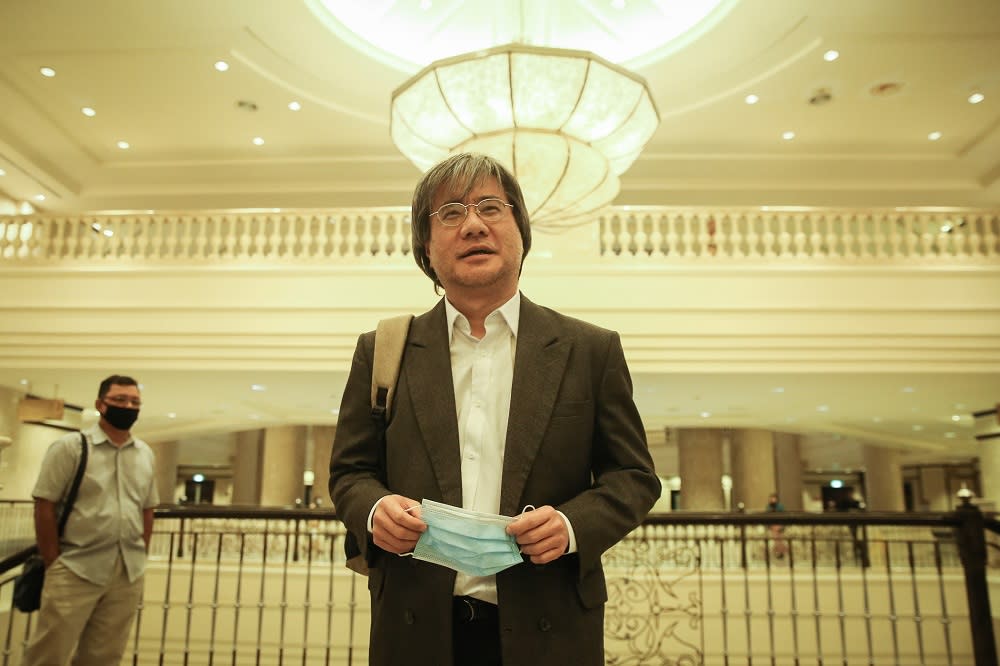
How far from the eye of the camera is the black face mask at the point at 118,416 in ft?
11.2

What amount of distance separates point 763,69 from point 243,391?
26.5 feet

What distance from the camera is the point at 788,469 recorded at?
69.3ft

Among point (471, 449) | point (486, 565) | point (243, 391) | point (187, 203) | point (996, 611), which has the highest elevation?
point (187, 203)

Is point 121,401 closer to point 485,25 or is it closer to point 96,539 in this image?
point 96,539

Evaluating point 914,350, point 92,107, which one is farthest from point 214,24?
point 914,350

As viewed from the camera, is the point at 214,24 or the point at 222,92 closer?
the point at 214,24

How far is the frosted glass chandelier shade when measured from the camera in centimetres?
466

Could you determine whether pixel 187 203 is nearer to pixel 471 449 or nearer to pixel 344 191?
pixel 344 191

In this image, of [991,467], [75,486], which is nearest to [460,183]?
[75,486]

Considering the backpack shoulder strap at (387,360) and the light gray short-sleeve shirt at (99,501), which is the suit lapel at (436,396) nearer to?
the backpack shoulder strap at (387,360)

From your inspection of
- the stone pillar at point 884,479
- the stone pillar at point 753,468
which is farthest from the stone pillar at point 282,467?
the stone pillar at point 884,479

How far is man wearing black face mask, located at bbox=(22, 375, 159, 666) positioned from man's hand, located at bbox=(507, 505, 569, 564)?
2674 mm

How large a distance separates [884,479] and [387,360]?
21313mm

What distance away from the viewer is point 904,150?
967 centimetres
